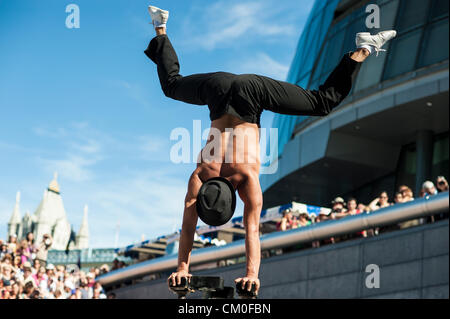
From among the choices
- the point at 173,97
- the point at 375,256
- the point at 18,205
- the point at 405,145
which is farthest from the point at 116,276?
the point at 18,205

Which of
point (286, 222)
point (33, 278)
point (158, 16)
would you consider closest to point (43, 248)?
point (33, 278)

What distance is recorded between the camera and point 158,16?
5.30m

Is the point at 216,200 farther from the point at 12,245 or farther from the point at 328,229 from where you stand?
the point at 12,245

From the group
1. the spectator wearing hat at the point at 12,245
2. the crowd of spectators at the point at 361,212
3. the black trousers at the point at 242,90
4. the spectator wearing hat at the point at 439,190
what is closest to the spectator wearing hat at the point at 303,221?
the crowd of spectators at the point at 361,212

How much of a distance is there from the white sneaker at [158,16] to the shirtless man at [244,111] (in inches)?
19.7

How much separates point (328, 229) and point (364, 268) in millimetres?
1663

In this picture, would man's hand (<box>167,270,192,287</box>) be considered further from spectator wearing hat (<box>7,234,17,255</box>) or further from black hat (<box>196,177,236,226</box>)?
spectator wearing hat (<box>7,234,17,255</box>)

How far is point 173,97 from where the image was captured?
16.9 feet

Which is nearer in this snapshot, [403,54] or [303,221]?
[303,221]

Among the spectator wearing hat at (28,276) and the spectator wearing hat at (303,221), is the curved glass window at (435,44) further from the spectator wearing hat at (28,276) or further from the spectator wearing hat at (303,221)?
the spectator wearing hat at (28,276)

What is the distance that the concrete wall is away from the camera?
18328mm

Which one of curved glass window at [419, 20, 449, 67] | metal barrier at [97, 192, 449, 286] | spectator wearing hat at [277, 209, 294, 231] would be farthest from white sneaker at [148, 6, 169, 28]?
curved glass window at [419, 20, 449, 67]
